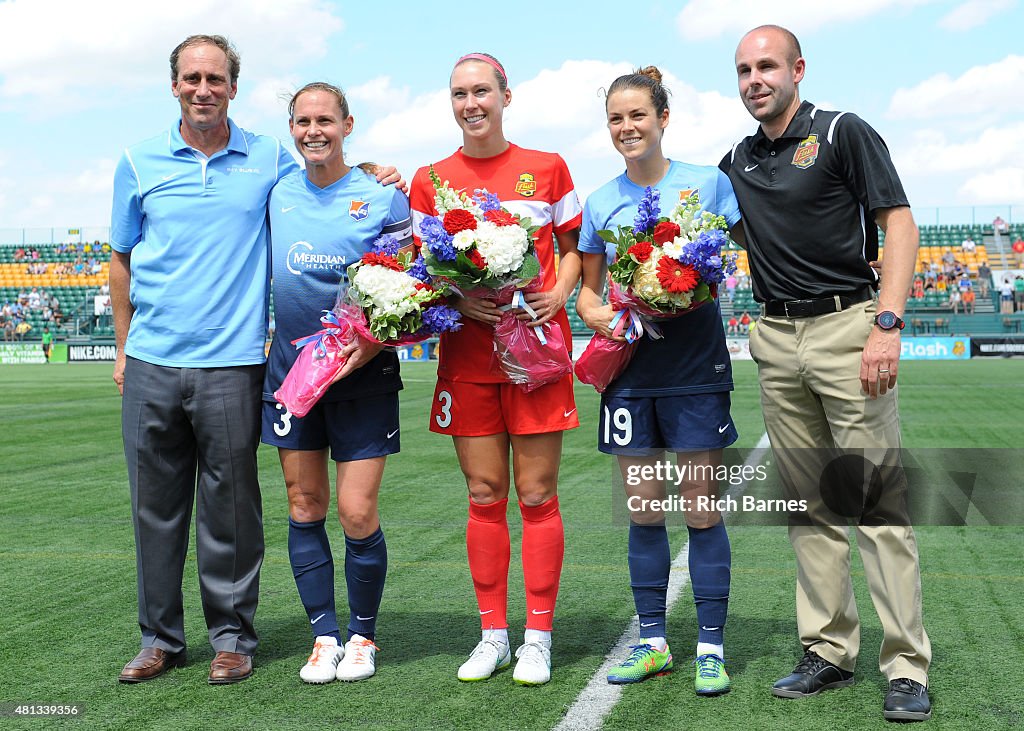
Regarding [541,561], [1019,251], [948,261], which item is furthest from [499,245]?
[1019,251]

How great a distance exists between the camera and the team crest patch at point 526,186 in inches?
155

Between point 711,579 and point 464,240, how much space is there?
155cm

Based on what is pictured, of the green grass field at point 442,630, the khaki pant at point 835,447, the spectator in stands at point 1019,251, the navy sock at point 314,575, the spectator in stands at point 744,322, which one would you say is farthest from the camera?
the spectator in stands at point 1019,251

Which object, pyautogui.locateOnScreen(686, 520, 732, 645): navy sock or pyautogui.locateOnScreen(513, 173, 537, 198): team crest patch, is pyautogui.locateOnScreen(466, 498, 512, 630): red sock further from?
pyautogui.locateOnScreen(513, 173, 537, 198): team crest patch

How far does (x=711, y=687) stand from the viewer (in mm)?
3645

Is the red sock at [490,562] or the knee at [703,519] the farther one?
the red sock at [490,562]

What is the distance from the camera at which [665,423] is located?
12.7 ft

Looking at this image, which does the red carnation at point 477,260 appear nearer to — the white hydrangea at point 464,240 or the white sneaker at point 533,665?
the white hydrangea at point 464,240

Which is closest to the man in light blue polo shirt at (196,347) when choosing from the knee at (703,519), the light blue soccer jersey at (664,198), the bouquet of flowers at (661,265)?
the light blue soccer jersey at (664,198)

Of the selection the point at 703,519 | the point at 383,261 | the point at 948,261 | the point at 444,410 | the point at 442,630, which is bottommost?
the point at 442,630

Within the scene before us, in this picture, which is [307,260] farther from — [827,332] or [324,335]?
[827,332]

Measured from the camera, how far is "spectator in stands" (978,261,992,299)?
39241mm

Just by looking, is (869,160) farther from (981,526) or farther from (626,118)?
(981,526)

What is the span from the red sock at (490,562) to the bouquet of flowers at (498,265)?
552 mm
